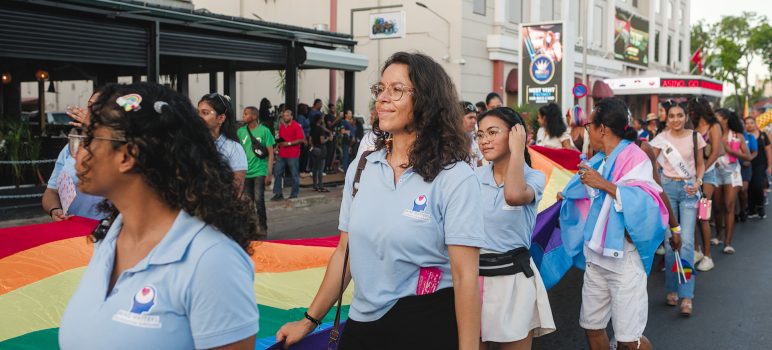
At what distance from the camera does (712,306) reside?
753cm

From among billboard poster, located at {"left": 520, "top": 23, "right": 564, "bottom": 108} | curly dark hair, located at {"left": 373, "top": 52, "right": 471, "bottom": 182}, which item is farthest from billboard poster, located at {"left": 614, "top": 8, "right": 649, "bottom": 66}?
curly dark hair, located at {"left": 373, "top": 52, "right": 471, "bottom": 182}

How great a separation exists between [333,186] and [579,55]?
26939mm

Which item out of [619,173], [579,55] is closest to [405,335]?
[619,173]

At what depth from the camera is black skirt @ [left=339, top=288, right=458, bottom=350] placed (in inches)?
113

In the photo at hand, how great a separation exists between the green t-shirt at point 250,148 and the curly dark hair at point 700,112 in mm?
5507

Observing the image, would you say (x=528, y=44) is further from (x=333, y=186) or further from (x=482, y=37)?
(x=333, y=186)

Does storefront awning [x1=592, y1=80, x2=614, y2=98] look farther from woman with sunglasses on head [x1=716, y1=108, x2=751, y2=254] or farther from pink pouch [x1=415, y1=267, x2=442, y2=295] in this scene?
pink pouch [x1=415, y1=267, x2=442, y2=295]

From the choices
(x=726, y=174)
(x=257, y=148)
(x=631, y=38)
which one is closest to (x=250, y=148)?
(x=257, y=148)

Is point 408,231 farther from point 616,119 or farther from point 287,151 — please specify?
point 287,151

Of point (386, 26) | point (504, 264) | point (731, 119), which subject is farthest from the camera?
point (386, 26)

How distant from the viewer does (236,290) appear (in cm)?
201

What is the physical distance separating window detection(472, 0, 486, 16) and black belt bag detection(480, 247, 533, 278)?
2796 centimetres

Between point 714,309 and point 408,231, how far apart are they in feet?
18.6

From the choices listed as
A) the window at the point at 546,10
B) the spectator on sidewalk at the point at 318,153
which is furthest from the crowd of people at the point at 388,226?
the window at the point at 546,10
